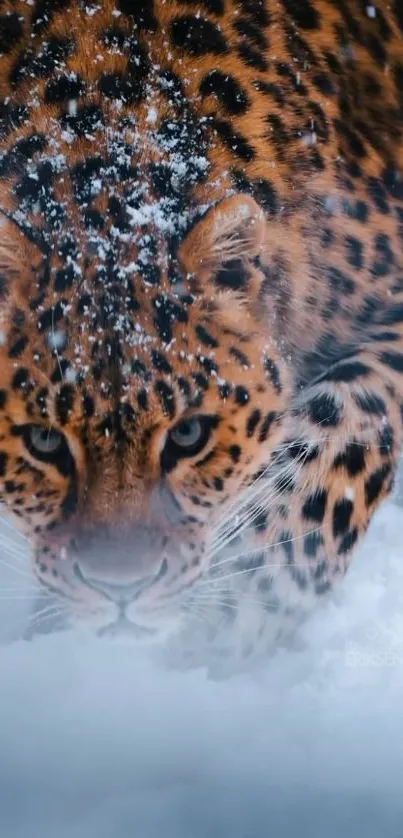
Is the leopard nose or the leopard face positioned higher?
the leopard face

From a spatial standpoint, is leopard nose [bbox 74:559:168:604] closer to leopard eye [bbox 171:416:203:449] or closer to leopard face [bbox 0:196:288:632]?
leopard face [bbox 0:196:288:632]

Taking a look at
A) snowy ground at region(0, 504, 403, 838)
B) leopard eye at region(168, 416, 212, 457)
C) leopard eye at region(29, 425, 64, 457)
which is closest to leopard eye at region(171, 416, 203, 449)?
leopard eye at region(168, 416, 212, 457)

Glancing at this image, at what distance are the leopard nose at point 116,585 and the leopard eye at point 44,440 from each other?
178 mm

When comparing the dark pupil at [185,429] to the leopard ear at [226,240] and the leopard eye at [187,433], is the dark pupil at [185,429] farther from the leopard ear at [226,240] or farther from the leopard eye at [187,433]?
the leopard ear at [226,240]

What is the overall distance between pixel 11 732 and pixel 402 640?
62 centimetres

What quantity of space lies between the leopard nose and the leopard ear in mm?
440

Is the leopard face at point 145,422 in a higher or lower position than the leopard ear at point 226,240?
lower

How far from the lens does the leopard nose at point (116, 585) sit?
1.65m

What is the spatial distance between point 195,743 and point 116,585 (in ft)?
0.91

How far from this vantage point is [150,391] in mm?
1554

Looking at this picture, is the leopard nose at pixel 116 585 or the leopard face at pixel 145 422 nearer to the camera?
the leopard face at pixel 145 422

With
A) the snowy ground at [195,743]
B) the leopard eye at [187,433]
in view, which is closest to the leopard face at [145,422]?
the leopard eye at [187,433]

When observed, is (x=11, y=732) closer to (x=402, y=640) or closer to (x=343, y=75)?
(x=402, y=640)

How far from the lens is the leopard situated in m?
1.55
